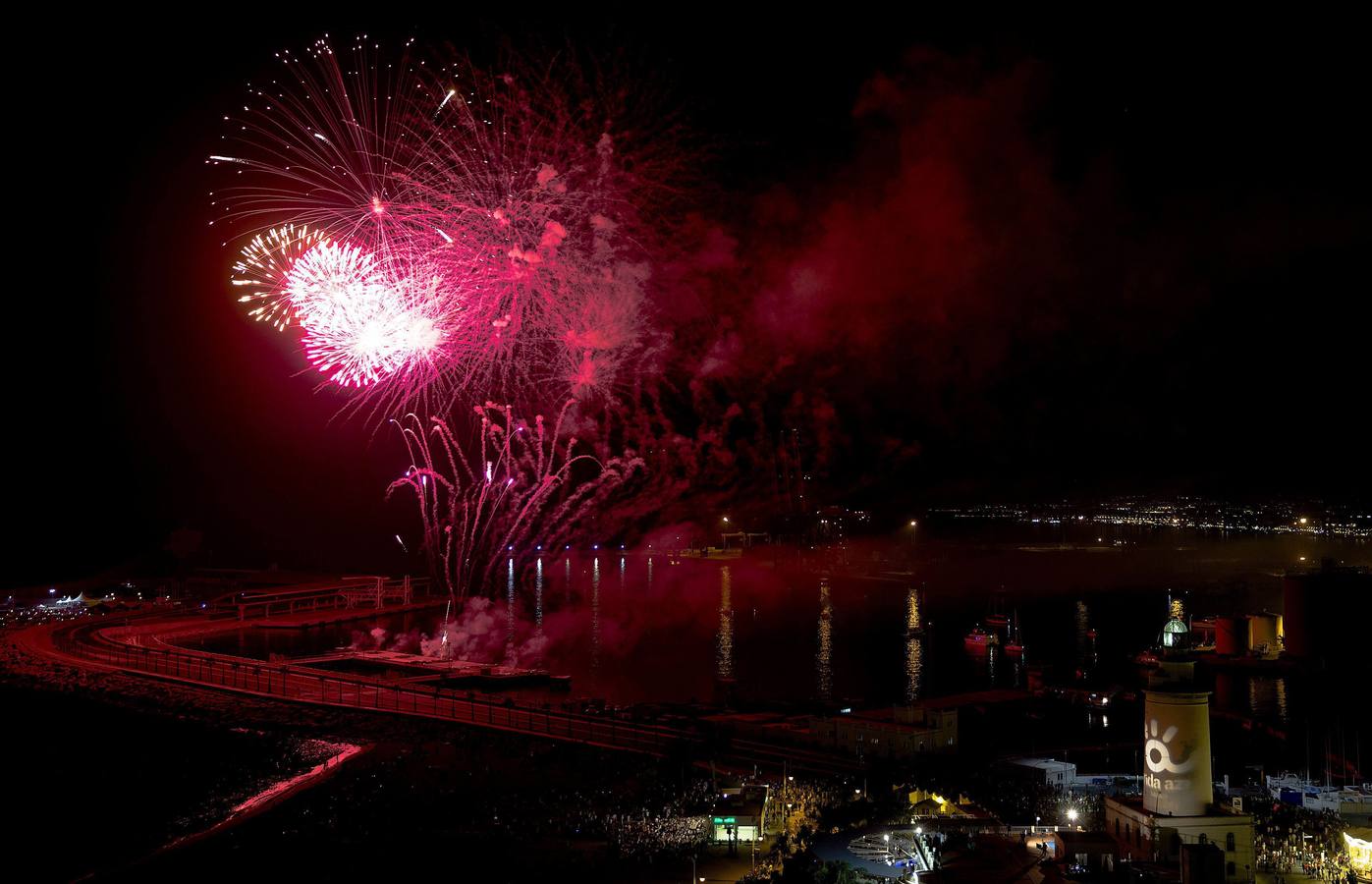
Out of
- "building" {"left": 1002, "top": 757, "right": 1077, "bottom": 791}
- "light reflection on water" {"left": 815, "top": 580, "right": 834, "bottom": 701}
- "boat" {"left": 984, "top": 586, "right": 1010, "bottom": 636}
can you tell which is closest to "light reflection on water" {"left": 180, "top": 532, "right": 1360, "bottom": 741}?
"light reflection on water" {"left": 815, "top": 580, "right": 834, "bottom": 701}

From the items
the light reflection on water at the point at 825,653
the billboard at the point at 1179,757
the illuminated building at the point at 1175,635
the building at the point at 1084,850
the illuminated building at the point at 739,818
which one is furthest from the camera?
the light reflection on water at the point at 825,653

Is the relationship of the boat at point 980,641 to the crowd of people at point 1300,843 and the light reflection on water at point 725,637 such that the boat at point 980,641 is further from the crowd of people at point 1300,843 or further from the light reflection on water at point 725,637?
the crowd of people at point 1300,843

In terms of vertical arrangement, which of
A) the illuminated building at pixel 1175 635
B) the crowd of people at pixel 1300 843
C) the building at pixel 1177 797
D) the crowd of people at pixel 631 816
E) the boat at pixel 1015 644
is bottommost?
the boat at pixel 1015 644

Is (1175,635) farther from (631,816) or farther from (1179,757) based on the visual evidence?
(631,816)

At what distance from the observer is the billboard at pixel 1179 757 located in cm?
1059

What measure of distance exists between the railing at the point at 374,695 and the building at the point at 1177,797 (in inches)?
298

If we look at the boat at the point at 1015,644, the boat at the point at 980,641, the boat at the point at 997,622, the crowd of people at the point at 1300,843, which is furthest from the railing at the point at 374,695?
the boat at the point at 997,622

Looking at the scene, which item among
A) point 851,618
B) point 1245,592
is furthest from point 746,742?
point 1245,592

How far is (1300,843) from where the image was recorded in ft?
36.4

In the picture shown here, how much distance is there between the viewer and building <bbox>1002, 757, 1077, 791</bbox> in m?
15.0

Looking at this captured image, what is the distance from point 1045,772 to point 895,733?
114 inches

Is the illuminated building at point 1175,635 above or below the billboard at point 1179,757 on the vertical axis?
above

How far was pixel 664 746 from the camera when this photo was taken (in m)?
17.0

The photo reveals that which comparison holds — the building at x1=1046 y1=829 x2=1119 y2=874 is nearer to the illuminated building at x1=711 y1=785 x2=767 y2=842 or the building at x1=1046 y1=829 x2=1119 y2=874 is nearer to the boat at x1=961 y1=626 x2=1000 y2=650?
the illuminated building at x1=711 y1=785 x2=767 y2=842
